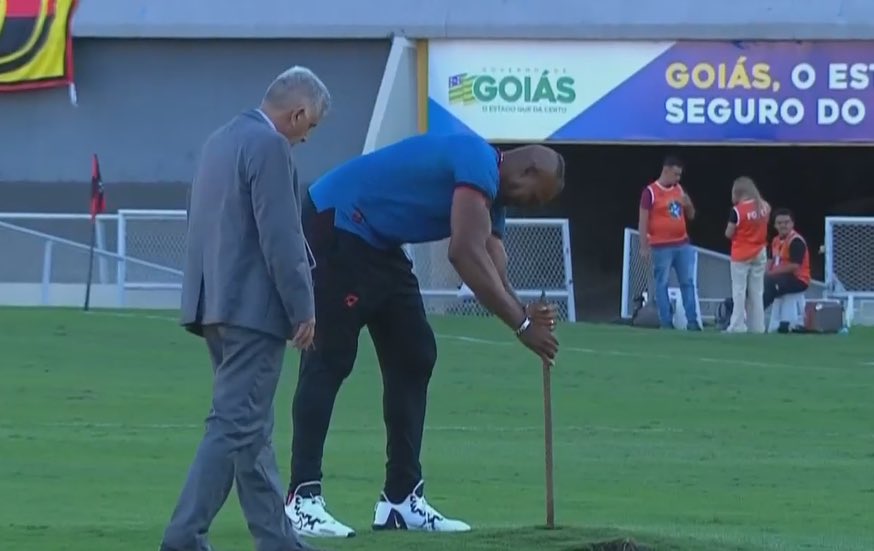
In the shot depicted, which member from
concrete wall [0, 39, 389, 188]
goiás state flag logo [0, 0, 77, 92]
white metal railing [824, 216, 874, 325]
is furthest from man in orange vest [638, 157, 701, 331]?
goiás state flag logo [0, 0, 77, 92]

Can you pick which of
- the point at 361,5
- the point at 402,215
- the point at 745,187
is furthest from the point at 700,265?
the point at 402,215

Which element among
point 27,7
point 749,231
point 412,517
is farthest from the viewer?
point 27,7

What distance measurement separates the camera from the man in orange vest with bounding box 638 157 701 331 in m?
22.2

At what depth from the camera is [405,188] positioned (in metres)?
8.09

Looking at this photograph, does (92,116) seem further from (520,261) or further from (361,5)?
(520,261)

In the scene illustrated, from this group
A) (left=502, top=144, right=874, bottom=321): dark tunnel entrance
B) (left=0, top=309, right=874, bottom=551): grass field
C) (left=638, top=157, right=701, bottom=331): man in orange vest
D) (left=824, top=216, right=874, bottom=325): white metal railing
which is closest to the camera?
(left=0, top=309, right=874, bottom=551): grass field

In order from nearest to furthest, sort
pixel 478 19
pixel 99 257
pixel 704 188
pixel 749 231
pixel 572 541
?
pixel 572 541
pixel 749 231
pixel 99 257
pixel 478 19
pixel 704 188

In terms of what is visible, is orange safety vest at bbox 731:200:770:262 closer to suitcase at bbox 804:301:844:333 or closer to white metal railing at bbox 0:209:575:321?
suitcase at bbox 804:301:844:333

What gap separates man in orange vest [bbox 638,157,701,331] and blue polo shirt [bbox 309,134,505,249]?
1409cm

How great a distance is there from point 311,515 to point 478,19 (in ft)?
69.5

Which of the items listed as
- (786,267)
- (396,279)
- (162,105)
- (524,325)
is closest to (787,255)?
(786,267)

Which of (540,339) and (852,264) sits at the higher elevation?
(852,264)

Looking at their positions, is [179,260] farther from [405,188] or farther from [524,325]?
[524,325]

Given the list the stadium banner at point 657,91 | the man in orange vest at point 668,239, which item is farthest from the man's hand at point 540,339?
the stadium banner at point 657,91
